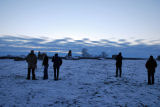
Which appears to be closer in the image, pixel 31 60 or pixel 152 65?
pixel 152 65

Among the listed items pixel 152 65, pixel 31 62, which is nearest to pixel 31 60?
pixel 31 62

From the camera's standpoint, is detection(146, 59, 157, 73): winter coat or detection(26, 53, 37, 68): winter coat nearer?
detection(146, 59, 157, 73): winter coat

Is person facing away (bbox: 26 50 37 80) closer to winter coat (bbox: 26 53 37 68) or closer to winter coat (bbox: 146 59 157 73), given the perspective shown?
winter coat (bbox: 26 53 37 68)

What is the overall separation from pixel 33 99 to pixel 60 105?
1.48m

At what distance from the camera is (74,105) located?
20.2ft

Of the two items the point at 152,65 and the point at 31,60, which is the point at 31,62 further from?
the point at 152,65

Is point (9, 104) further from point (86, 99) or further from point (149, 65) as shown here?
point (149, 65)

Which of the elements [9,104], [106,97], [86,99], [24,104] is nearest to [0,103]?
[9,104]

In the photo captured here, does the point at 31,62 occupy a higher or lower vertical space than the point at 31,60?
lower

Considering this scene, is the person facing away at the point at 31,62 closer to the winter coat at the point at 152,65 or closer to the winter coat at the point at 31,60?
the winter coat at the point at 31,60

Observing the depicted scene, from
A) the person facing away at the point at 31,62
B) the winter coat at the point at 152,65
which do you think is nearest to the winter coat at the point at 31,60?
the person facing away at the point at 31,62

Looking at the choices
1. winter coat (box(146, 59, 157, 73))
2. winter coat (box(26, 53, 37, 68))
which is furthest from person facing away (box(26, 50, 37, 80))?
winter coat (box(146, 59, 157, 73))

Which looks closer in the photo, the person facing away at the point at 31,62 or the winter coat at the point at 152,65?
the winter coat at the point at 152,65

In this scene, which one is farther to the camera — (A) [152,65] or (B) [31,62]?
(B) [31,62]
